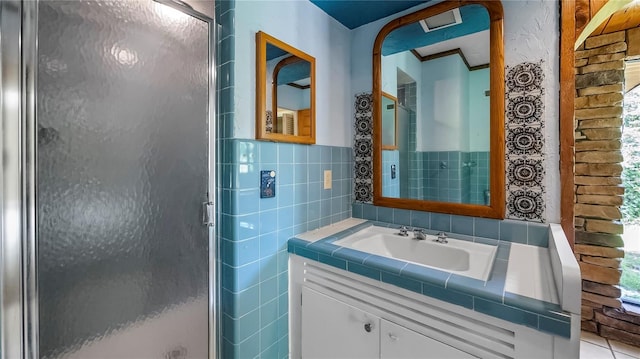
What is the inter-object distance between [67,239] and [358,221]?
131 cm

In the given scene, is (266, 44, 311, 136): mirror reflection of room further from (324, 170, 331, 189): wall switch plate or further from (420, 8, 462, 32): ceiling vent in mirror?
(420, 8, 462, 32): ceiling vent in mirror

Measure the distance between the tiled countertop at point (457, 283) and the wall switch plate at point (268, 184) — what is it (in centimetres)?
27

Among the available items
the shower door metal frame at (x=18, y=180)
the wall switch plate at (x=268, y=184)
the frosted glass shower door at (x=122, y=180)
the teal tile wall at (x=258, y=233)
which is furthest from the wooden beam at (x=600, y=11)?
the shower door metal frame at (x=18, y=180)

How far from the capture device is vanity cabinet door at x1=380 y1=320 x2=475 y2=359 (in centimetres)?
86

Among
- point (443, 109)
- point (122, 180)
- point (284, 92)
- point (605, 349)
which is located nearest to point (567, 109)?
point (443, 109)

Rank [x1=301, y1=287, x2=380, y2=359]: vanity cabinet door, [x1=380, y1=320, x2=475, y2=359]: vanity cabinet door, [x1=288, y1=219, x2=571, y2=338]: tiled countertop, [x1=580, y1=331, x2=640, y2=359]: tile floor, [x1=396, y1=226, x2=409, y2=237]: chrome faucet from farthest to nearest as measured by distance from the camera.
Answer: [x1=580, y1=331, x2=640, y2=359]: tile floor < [x1=396, y1=226, x2=409, y2=237]: chrome faucet < [x1=301, y1=287, x2=380, y2=359]: vanity cabinet door < [x1=380, y1=320, x2=475, y2=359]: vanity cabinet door < [x1=288, y1=219, x2=571, y2=338]: tiled countertop

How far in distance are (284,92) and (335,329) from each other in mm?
1087

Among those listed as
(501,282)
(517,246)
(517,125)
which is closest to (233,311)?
(501,282)

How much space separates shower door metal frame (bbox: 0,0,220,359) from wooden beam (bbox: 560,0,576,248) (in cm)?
181

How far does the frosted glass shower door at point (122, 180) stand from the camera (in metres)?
0.76

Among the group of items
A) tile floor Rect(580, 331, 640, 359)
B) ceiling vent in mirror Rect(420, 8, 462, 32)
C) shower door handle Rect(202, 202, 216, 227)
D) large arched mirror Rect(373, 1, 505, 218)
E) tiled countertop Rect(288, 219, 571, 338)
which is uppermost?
ceiling vent in mirror Rect(420, 8, 462, 32)

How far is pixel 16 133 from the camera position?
71 cm

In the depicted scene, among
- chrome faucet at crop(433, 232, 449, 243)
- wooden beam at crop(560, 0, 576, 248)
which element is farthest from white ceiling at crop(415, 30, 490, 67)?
chrome faucet at crop(433, 232, 449, 243)

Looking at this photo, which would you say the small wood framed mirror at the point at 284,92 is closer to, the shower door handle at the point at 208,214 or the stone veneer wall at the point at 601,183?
the shower door handle at the point at 208,214
